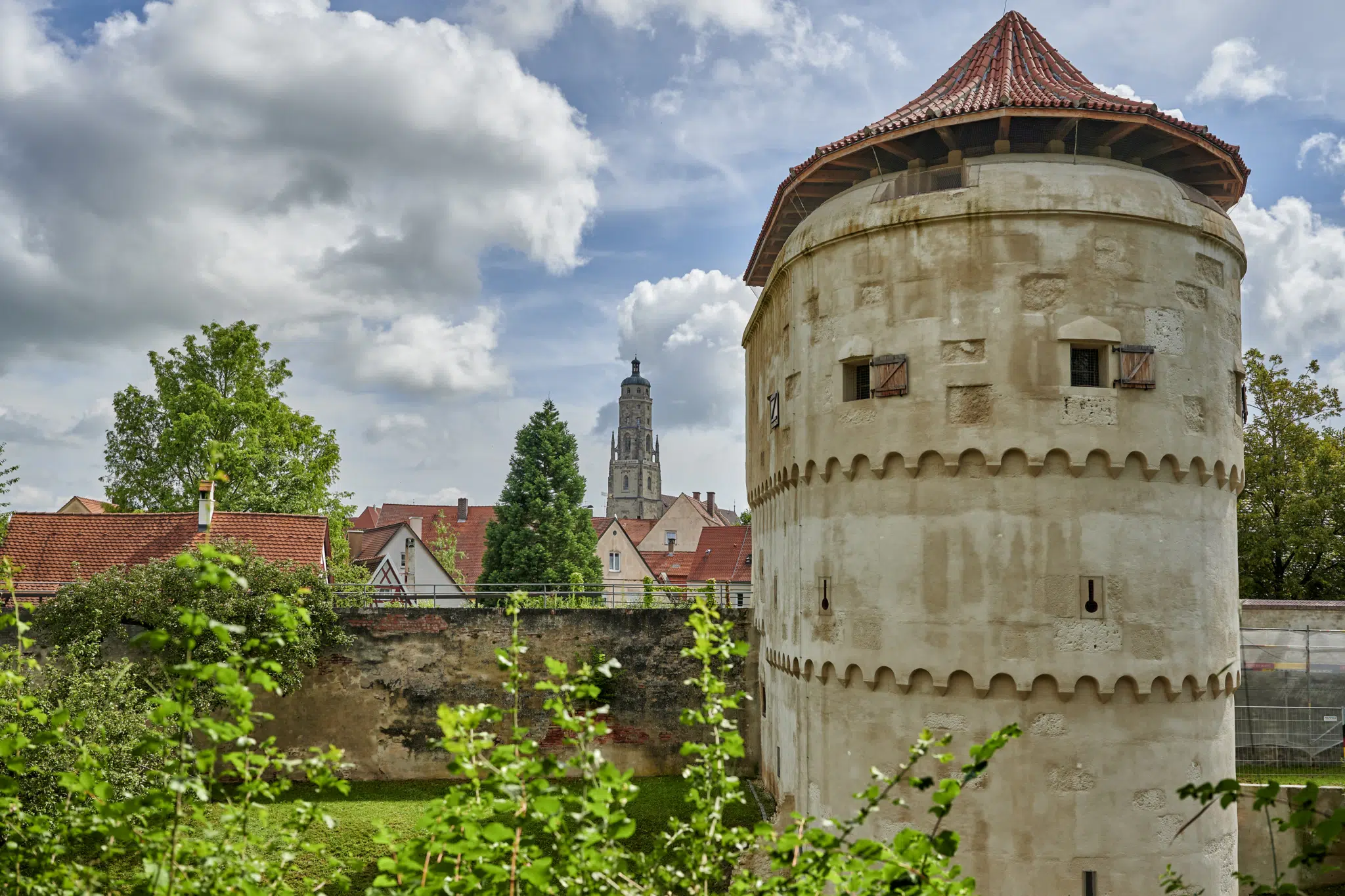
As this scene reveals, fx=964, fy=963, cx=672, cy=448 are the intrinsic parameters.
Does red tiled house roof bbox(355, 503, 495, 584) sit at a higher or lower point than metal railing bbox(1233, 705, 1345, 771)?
higher

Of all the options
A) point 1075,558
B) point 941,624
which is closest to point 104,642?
point 941,624

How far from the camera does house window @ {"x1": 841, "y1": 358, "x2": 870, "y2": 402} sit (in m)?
12.2

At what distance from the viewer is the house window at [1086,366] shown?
37.0 feet

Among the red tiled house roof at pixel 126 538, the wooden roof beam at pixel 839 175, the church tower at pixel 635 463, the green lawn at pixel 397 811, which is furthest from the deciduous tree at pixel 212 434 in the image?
the church tower at pixel 635 463

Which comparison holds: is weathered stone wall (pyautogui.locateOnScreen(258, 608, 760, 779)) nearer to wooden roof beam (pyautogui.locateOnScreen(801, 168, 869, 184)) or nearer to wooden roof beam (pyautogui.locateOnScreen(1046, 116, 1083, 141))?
wooden roof beam (pyautogui.locateOnScreen(801, 168, 869, 184))

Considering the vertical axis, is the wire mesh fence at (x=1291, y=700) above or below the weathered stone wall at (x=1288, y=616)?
below

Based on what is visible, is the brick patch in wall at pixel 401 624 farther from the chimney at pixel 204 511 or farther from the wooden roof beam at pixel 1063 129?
the wooden roof beam at pixel 1063 129

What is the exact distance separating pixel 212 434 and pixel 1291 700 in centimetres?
2830

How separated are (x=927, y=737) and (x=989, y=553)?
6.97m

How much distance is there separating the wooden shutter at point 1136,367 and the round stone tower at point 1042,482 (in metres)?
0.03

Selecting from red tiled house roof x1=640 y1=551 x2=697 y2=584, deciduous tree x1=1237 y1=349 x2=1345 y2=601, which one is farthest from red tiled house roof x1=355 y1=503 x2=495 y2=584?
deciduous tree x1=1237 y1=349 x2=1345 y2=601

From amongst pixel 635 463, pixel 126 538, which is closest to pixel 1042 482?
pixel 126 538

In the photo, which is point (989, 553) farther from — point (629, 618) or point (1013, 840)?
point (629, 618)

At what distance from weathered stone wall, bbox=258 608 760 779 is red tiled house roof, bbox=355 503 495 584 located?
3056 centimetres
